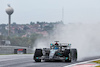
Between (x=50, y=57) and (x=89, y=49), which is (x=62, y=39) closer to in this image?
(x=89, y=49)

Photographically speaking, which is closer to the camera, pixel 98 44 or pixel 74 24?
pixel 74 24

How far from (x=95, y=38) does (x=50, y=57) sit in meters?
14.2

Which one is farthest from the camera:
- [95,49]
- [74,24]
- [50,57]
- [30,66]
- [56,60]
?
[95,49]

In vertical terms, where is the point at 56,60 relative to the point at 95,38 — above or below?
below

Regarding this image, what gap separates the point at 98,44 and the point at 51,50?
1501 centimetres

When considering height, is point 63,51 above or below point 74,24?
below

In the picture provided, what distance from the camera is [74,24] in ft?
105

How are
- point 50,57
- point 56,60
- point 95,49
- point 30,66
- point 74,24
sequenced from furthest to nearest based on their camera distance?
point 95,49
point 74,24
point 56,60
point 50,57
point 30,66

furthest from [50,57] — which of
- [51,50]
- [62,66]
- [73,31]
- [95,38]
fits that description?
[95,38]

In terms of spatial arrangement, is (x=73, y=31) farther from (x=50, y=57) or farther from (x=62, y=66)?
(x=62, y=66)

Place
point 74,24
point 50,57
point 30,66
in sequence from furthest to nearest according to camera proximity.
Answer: point 74,24 → point 50,57 → point 30,66

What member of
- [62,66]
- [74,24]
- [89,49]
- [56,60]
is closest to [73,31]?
[74,24]

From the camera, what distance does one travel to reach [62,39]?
33.4 meters

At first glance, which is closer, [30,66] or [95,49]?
[30,66]
